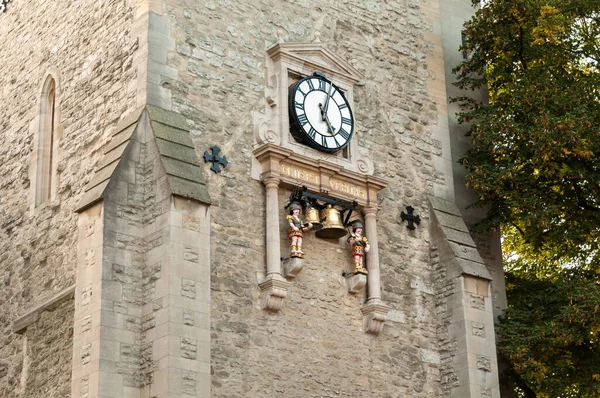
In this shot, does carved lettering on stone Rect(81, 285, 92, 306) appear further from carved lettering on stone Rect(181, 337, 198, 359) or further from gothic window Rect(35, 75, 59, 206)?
gothic window Rect(35, 75, 59, 206)

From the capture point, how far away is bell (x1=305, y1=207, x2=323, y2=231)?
20.2 meters

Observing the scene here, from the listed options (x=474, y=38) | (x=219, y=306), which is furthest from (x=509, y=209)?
(x=219, y=306)

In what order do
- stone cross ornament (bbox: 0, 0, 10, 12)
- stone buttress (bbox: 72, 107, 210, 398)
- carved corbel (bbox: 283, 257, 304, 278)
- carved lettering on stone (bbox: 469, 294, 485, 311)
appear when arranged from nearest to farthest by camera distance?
stone buttress (bbox: 72, 107, 210, 398)
carved corbel (bbox: 283, 257, 304, 278)
carved lettering on stone (bbox: 469, 294, 485, 311)
stone cross ornament (bbox: 0, 0, 10, 12)

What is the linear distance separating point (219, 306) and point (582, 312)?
6.18 metres

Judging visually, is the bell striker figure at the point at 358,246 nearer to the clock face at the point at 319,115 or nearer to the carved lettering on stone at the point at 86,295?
the clock face at the point at 319,115

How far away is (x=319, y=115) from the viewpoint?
21109 millimetres

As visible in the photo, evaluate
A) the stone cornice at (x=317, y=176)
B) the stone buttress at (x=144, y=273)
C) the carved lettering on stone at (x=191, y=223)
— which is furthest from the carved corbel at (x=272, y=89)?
the carved lettering on stone at (x=191, y=223)

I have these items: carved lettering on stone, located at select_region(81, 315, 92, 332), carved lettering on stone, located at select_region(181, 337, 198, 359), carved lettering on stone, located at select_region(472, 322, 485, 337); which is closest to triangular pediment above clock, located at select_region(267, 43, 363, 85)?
carved lettering on stone, located at select_region(472, 322, 485, 337)

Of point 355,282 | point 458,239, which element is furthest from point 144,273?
point 458,239

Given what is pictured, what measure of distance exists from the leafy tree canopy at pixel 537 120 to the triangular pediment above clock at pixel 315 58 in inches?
103

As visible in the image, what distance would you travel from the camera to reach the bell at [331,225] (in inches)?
802

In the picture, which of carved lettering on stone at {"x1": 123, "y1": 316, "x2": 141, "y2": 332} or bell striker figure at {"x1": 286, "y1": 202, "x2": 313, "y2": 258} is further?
bell striker figure at {"x1": 286, "y1": 202, "x2": 313, "y2": 258}

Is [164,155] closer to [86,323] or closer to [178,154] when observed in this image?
[178,154]

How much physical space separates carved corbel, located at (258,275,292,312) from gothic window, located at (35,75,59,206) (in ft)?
14.0
